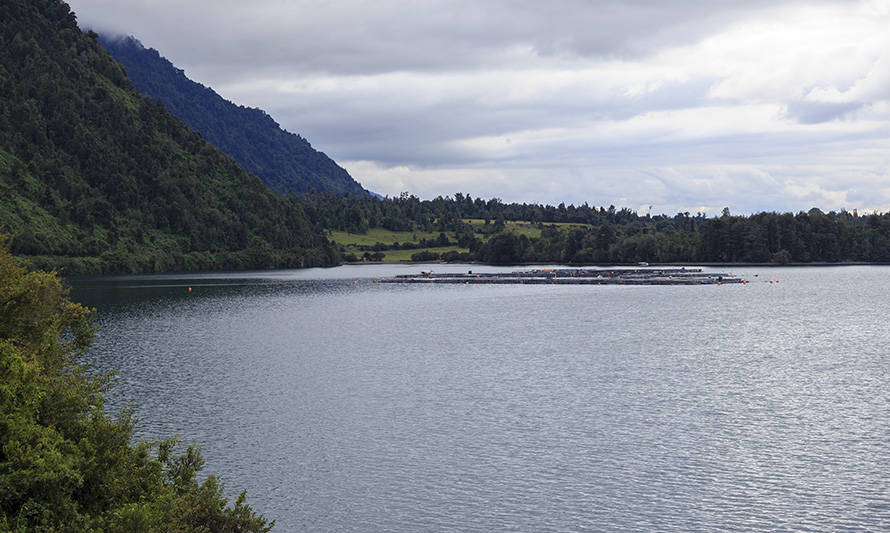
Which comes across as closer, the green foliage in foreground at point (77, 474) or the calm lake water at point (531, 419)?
the green foliage in foreground at point (77, 474)

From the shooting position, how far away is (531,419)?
5819 cm

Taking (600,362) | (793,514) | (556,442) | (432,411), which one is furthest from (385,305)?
(793,514)

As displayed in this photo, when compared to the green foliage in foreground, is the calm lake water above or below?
below

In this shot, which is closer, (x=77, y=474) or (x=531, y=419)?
(x=77, y=474)

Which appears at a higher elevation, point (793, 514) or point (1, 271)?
point (1, 271)

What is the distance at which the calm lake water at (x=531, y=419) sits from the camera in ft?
133

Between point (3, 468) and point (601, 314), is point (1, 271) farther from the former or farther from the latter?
point (601, 314)

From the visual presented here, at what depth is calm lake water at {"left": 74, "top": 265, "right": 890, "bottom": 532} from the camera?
1591 inches

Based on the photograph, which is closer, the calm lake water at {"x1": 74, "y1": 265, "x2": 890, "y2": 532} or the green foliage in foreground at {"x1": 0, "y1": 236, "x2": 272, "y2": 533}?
the green foliage in foreground at {"x1": 0, "y1": 236, "x2": 272, "y2": 533}

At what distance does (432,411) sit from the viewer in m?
61.8

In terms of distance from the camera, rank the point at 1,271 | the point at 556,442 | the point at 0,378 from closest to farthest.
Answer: the point at 0,378 < the point at 1,271 < the point at 556,442

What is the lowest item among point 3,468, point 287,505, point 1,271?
point 287,505

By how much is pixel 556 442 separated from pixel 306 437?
60.6 ft

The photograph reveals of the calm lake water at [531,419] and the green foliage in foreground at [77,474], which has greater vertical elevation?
the green foliage in foreground at [77,474]
